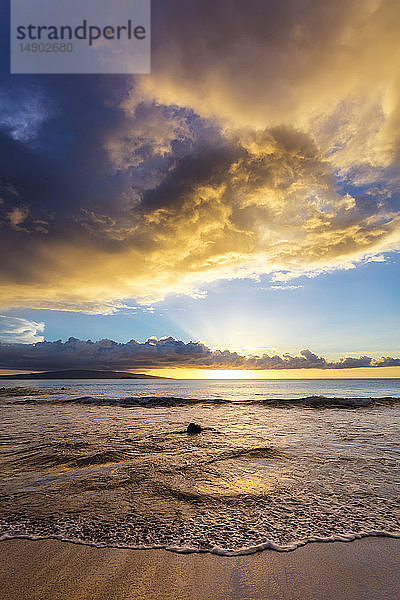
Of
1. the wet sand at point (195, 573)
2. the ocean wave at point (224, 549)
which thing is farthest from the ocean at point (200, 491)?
the wet sand at point (195, 573)

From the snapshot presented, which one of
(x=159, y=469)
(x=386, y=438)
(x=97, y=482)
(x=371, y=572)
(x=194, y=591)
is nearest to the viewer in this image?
(x=194, y=591)

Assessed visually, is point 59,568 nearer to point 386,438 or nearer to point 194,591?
point 194,591

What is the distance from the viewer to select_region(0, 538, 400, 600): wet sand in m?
3.33

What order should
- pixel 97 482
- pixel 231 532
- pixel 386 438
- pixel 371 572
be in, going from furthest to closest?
pixel 386 438, pixel 97 482, pixel 231 532, pixel 371 572

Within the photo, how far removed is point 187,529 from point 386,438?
12.0 metres

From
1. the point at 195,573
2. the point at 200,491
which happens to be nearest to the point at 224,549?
the point at 195,573

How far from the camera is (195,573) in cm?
370

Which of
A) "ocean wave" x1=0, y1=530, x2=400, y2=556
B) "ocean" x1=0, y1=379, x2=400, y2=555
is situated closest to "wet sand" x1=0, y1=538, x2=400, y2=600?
"ocean wave" x1=0, y1=530, x2=400, y2=556

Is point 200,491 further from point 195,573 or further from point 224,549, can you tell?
point 195,573

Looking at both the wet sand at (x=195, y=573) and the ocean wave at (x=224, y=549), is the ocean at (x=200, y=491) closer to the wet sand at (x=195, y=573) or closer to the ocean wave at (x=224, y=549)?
the ocean wave at (x=224, y=549)

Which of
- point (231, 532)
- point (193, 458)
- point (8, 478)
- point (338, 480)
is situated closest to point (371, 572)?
point (231, 532)

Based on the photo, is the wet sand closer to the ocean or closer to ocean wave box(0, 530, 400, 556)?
ocean wave box(0, 530, 400, 556)

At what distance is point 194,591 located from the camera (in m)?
3.38

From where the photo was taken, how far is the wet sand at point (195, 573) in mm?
3326
